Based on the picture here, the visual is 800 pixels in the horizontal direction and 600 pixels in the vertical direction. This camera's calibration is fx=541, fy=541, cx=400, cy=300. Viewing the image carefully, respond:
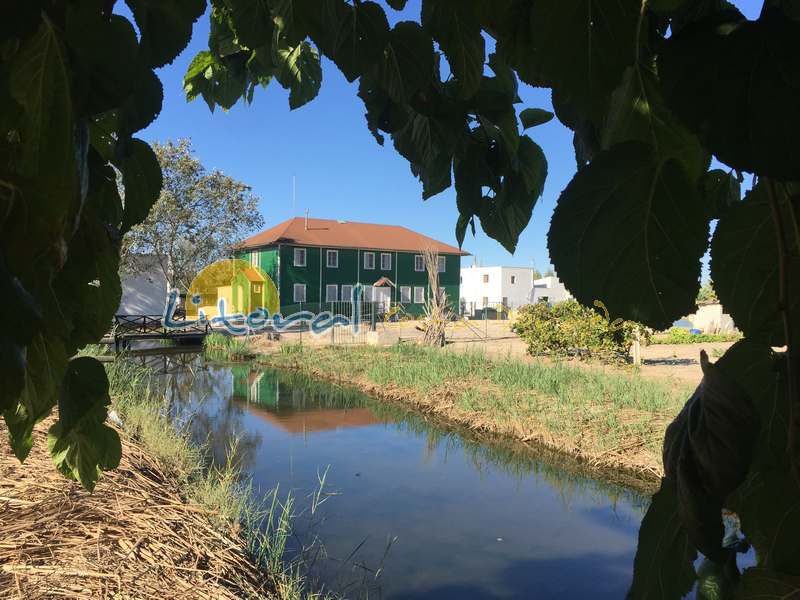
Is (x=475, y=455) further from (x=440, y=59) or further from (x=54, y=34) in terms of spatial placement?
(x=54, y=34)

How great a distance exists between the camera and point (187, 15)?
1.56 feet

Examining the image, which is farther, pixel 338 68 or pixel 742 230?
pixel 338 68

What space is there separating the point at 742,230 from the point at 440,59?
67 centimetres

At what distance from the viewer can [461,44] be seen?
588 millimetres

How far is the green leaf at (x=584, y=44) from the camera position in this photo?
276 millimetres

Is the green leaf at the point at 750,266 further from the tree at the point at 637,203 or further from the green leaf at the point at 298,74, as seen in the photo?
the green leaf at the point at 298,74

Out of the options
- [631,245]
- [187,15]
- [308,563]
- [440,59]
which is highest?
[440,59]

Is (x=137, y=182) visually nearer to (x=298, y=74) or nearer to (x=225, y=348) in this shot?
(x=298, y=74)

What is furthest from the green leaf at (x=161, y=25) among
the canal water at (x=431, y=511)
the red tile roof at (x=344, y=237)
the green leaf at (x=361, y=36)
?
the red tile roof at (x=344, y=237)

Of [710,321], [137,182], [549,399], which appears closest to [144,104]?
[137,182]

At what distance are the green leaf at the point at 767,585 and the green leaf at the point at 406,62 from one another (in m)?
0.56

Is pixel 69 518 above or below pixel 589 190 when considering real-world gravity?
below

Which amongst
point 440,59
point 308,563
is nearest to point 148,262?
point 308,563

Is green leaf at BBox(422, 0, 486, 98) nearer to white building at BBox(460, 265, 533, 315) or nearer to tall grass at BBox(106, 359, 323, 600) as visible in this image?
tall grass at BBox(106, 359, 323, 600)
